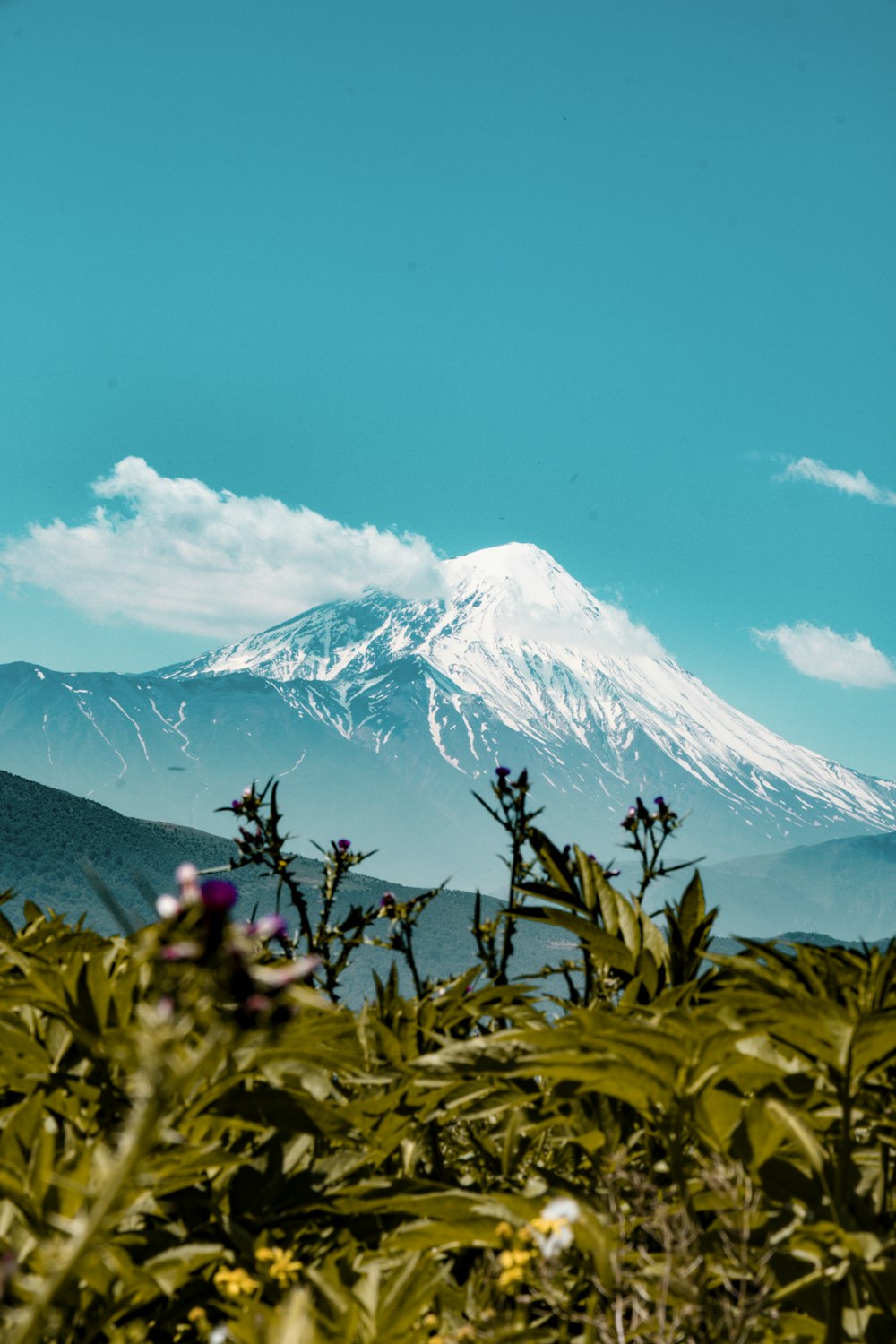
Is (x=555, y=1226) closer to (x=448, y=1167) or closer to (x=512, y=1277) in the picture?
(x=512, y=1277)

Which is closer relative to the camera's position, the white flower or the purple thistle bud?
the purple thistle bud

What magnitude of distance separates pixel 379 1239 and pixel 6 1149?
0.74 m

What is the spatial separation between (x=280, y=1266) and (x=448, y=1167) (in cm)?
101

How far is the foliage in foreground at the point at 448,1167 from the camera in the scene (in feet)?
4.64

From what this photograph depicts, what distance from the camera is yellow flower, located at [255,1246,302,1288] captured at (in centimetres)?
155

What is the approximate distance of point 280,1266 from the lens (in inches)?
61.4

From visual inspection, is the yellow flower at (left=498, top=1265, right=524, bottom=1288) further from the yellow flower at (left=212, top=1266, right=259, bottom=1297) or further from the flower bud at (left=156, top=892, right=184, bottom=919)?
the flower bud at (left=156, top=892, right=184, bottom=919)

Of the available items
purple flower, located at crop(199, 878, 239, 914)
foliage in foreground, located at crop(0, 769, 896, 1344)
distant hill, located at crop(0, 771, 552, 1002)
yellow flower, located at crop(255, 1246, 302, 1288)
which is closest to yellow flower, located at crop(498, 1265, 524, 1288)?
foliage in foreground, located at crop(0, 769, 896, 1344)

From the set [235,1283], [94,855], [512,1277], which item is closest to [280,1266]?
[235,1283]

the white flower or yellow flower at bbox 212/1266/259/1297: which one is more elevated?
the white flower

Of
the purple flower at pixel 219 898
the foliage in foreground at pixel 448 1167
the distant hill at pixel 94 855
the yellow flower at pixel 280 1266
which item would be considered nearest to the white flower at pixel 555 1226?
the foliage in foreground at pixel 448 1167

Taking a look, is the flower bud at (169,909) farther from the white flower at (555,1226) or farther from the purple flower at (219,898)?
the white flower at (555,1226)

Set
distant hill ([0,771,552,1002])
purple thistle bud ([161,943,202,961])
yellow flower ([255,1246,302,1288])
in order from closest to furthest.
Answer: purple thistle bud ([161,943,202,961]), yellow flower ([255,1246,302,1288]), distant hill ([0,771,552,1002])

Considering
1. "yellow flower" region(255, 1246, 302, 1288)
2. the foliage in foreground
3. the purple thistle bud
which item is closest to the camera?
the purple thistle bud
